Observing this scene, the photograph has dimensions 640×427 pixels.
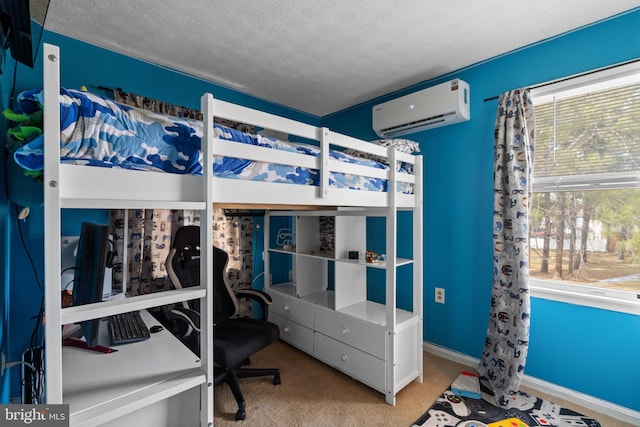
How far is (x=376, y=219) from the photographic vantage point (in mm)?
3004

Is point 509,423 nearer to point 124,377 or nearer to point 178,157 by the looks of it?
point 124,377

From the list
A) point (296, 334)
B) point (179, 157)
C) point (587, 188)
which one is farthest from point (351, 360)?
point (587, 188)

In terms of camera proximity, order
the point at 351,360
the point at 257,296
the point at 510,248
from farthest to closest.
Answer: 1. the point at 257,296
2. the point at 351,360
3. the point at 510,248

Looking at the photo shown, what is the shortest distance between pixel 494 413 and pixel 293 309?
1.59 meters

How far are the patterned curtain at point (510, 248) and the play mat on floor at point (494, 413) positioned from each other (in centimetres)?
8

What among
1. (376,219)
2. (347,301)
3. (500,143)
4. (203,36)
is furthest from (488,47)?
(347,301)

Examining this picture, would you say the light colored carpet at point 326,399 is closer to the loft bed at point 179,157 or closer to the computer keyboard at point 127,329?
Result: the computer keyboard at point 127,329

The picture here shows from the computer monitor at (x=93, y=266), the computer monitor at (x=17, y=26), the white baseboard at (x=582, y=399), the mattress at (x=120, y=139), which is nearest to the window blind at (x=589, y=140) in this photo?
the white baseboard at (x=582, y=399)

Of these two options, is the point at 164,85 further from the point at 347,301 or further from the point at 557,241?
the point at 557,241

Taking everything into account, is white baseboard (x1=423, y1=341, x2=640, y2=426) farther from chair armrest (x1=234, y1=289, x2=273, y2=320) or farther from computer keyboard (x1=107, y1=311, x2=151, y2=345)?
computer keyboard (x1=107, y1=311, x2=151, y2=345)

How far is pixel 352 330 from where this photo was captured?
2.16m

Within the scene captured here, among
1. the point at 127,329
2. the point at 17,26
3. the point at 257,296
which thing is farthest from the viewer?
the point at 257,296

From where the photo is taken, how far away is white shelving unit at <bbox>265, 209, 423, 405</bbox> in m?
1.98

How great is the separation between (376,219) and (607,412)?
2025 mm
